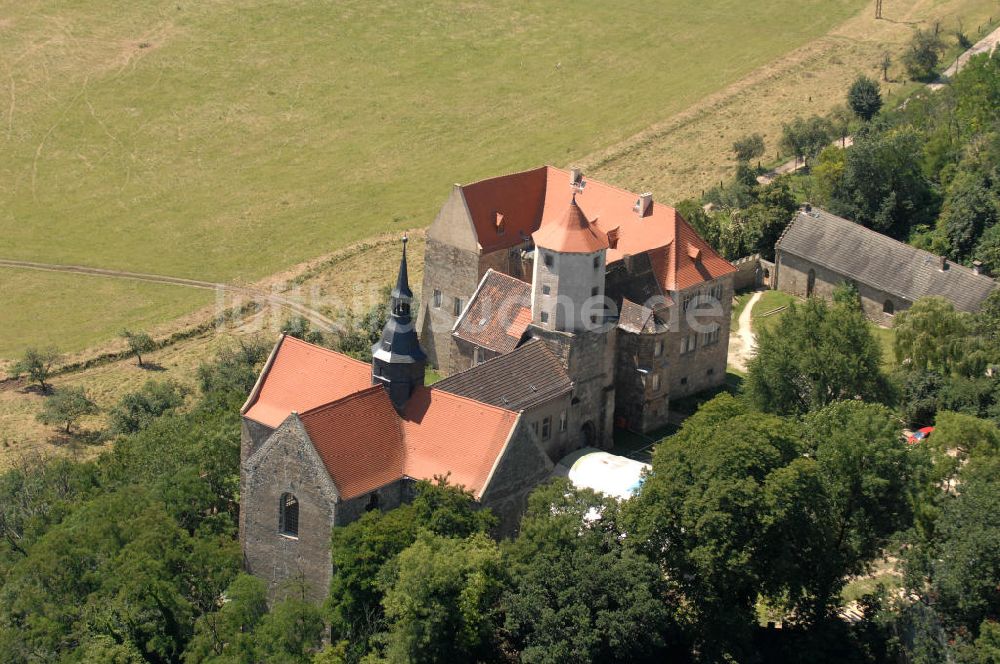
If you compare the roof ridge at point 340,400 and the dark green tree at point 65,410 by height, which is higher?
the roof ridge at point 340,400

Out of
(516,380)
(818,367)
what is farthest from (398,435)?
(818,367)

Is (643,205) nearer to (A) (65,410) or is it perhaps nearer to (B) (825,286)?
(B) (825,286)

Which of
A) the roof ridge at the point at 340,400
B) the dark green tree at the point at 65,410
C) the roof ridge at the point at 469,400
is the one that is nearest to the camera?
the roof ridge at the point at 340,400

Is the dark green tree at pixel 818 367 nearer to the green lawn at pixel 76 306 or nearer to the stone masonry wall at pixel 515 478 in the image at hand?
the stone masonry wall at pixel 515 478

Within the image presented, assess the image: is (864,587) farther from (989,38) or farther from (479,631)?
(989,38)

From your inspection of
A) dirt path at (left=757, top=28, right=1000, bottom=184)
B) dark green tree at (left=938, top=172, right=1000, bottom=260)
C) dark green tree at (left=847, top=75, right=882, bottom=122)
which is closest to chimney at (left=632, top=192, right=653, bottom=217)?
dark green tree at (left=938, top=172, right=1000, bottom=260)

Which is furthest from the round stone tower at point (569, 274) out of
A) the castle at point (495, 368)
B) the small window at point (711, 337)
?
the small window at point (711, 337)
